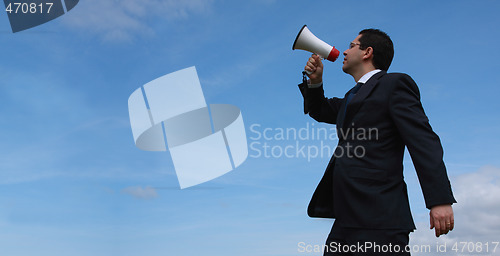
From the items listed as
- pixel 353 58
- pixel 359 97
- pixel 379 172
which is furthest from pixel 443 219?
pixel 353 58

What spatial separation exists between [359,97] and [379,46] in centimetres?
58

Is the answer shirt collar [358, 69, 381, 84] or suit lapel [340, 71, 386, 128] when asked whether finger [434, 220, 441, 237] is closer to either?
suit lapel [340, 71, 386, 128]

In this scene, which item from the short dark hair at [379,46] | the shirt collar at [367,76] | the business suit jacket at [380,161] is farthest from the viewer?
the short dark hair at [379,46]

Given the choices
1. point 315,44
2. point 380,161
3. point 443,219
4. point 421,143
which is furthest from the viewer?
point 315,44

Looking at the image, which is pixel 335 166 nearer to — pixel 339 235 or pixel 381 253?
pixel 339 235

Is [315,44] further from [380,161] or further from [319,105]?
[380,161]

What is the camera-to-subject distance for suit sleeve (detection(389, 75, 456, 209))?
291 cm

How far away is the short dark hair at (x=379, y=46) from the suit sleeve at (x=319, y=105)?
618 millimetres

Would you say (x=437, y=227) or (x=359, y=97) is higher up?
(x=359, y=97)

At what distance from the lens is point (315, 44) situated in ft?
13.8

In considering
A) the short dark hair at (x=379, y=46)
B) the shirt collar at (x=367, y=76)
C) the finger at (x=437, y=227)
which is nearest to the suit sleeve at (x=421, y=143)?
the finger at (x=437, y=227)

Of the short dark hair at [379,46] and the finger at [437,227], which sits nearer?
the finger at [437,227]

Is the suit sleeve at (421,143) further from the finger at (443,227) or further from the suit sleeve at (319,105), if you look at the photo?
the suit sleeve at (319,105)

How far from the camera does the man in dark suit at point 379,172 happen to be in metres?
2.94
